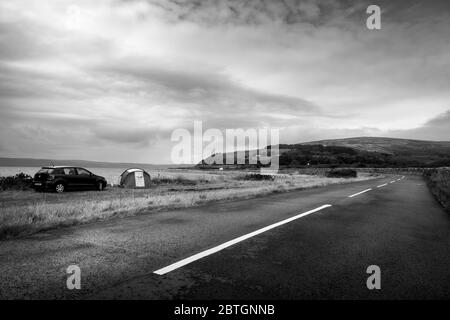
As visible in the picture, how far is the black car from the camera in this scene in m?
20.3

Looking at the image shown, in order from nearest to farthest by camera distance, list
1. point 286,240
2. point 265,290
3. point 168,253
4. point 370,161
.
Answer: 1. point 265,290
2. point 168,253
3. point 286,240
4. point 370,161

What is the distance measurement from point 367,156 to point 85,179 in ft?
412

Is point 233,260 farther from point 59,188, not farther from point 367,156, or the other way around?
point 367,156

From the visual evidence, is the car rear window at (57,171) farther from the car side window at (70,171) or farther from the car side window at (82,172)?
the car side window at (82,172)

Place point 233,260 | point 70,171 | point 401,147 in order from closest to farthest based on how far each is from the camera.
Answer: point 233,260
point 70,171
point 401,147

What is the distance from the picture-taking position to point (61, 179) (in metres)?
20.7

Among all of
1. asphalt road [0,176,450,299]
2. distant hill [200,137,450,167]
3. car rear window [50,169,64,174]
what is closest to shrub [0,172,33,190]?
car rear window [50,169,64,174]

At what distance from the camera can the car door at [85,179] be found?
868 inches

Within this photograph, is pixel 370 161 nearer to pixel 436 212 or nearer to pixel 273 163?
pixel 273 163

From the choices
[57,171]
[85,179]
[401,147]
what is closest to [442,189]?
[85,179]

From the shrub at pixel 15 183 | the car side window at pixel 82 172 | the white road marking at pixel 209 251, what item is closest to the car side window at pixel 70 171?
the car side window at pixel 82 172
